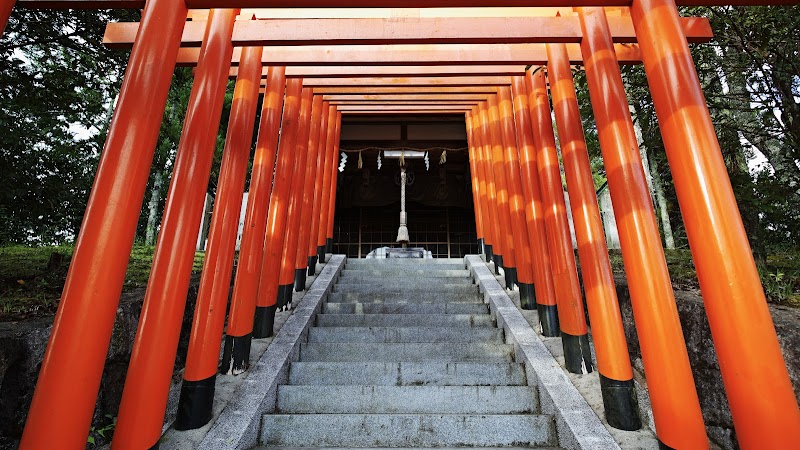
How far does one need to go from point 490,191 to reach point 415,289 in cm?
248

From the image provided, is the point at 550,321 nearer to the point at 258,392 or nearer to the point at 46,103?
the point at 258,392

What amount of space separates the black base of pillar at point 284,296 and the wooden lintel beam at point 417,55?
2823 mm

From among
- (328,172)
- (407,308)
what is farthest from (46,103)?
(407,308)

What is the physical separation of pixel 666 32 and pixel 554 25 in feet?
3.82

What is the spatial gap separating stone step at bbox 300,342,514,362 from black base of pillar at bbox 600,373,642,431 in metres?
1.24

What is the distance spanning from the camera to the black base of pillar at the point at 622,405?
2.60m

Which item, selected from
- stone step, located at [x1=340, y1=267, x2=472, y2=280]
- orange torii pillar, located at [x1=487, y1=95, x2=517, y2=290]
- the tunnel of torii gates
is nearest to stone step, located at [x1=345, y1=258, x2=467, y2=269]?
stone step, located at [x1=340, y1=267, x2=472, y2=280]

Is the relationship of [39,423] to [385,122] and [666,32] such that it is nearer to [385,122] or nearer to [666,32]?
[666,32]

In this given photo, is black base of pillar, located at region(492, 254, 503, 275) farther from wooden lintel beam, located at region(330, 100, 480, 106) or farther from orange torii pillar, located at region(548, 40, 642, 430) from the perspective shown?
wooden lintel beam, located at region(330, 100, 480, 106)

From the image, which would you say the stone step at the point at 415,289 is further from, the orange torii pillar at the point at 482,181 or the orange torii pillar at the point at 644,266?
the orange torii pillar at the point at 644,266

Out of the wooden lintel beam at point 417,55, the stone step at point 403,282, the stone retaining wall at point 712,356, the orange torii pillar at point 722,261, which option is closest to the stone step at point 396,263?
the stone step at point 403,282

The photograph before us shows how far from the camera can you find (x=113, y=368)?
9.70ft

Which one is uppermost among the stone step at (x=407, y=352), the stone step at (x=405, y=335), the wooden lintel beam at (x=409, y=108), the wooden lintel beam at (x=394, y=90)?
the wooden lintel beam at (x=409, y=108)

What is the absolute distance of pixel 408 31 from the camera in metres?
3.32
